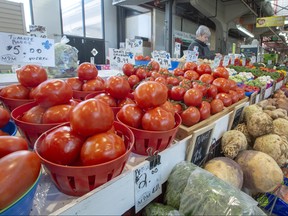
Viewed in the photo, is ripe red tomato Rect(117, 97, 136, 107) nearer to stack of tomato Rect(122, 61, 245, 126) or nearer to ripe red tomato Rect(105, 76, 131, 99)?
ripe red tomato Rect(105, 76, 131, 99)

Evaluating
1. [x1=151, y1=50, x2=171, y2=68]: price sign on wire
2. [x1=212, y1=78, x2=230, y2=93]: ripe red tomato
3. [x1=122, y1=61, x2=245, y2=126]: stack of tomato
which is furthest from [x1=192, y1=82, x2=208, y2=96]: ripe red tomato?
[x1=151, y1=50, x2=171, y2=68]: price sign on wire

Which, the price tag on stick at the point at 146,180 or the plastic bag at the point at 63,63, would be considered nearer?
the price tag on stick at the point at 146,180

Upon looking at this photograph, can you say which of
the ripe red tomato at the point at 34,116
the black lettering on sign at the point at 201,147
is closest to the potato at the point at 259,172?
the black lettering on sign at the point at 201,147

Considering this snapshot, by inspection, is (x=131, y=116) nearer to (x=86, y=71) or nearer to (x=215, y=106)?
(x=86, y=71)

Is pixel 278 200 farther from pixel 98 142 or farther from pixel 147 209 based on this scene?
pixel 98 142

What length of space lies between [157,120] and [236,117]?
1.05 metres

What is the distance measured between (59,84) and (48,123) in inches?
6.3

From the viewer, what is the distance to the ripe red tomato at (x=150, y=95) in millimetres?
820

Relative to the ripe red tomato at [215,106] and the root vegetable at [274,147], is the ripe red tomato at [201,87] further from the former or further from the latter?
the root vegetable at [274,147]

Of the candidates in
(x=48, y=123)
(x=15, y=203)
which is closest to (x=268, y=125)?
(x=48, y=123)

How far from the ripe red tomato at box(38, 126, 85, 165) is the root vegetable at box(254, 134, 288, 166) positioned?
1.24 m

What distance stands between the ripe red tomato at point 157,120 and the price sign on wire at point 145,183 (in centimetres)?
15

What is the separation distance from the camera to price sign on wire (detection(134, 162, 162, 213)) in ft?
2.46

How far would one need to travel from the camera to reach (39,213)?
57 centimetres
